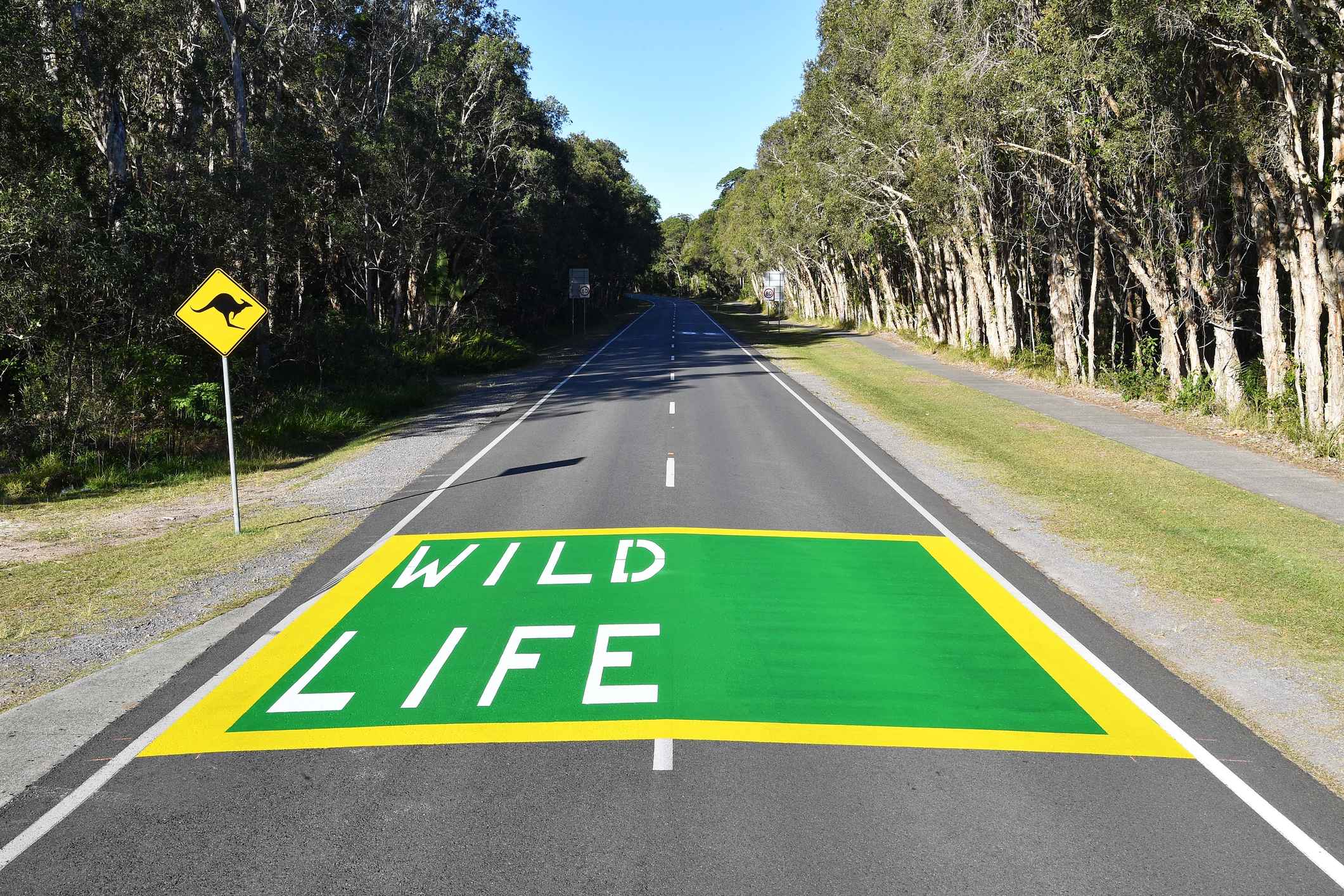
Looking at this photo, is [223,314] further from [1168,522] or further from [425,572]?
[1168,522]

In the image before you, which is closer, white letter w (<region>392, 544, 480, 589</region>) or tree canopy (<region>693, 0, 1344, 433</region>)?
white letter w (<region>392, 544, 480, 589</region>)

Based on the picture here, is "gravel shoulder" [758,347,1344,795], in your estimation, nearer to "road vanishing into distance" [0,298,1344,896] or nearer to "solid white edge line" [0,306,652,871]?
"road vanishing into distance" [0,298,1344,896]

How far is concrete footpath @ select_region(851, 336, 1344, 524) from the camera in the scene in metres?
12.5

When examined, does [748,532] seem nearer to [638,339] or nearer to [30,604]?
[30,604]

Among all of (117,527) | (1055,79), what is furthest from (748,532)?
(1055,79)

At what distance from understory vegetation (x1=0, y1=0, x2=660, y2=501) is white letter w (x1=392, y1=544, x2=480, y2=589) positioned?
7.82m

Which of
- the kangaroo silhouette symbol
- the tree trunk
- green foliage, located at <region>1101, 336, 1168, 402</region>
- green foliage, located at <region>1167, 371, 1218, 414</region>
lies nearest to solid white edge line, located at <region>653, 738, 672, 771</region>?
the kangaroo silhouette symbol

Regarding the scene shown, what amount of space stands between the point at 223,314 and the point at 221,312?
2 centimetres

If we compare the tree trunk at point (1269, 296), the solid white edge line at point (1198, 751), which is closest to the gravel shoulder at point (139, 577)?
the solid white edge line at point (1198, 751)

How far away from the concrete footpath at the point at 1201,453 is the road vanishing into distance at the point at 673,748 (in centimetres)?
544

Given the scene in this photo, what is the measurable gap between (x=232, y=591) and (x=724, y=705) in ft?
16.9

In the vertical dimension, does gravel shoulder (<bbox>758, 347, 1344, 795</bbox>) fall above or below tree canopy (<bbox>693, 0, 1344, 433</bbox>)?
below

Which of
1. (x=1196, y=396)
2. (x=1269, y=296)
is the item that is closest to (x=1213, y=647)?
(x=1269, y=296)

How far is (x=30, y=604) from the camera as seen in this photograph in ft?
26.9
